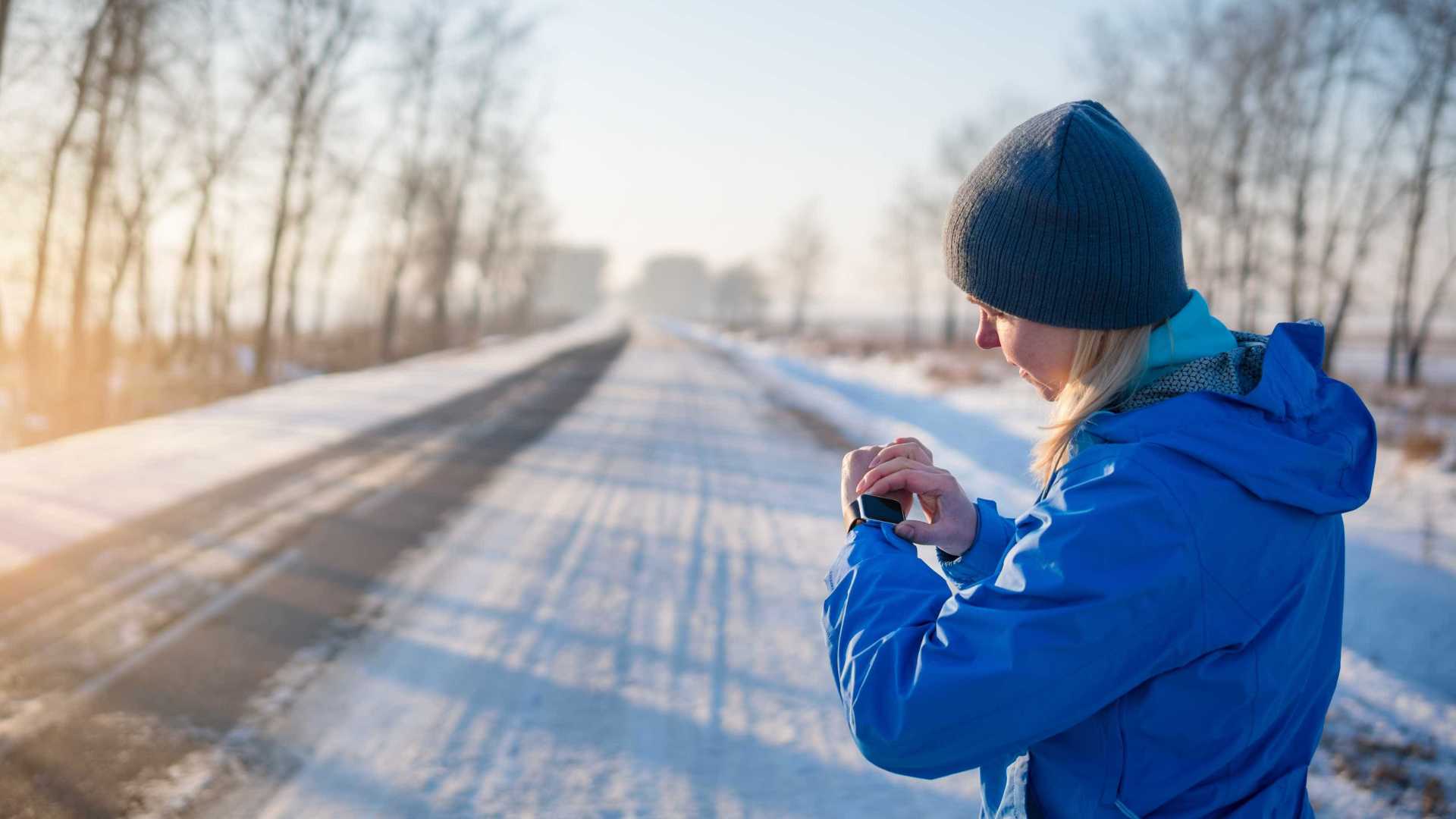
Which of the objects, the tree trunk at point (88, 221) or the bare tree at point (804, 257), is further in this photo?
the bare tree at point (804, 257)

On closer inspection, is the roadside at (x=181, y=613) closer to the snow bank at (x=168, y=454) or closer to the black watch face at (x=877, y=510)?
the snow bank at (x=168, y=454)

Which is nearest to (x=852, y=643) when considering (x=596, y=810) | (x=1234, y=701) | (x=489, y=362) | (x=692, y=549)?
(x=1234, y=701)

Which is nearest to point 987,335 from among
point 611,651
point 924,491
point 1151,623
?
point 924,491

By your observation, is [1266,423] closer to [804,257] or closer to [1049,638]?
[1049,638]

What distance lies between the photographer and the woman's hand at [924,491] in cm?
139

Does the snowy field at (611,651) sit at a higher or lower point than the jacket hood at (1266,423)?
lower

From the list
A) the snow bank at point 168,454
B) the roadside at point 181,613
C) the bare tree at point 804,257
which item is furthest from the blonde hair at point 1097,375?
the bare tree at point 804,257

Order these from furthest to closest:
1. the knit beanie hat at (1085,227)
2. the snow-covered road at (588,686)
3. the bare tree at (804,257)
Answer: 1. the bare tree at (804,257)
2. the snow-covered road at (588,686)
3. the knit beanie hat at (1085,227)

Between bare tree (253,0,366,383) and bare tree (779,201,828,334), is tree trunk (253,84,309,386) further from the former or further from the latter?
bare tree (779,201,828,334)

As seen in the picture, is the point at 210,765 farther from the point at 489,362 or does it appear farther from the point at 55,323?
the point at 55,323

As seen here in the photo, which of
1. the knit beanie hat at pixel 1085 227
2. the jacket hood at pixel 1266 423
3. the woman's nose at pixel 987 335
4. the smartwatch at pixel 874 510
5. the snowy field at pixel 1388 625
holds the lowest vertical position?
the snowy field at pixel 1388 625

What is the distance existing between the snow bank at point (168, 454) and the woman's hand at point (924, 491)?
19.2 feet

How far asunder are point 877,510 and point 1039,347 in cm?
32

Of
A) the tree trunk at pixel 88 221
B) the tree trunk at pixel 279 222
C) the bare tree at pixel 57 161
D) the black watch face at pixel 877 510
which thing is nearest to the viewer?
the black watch face at pixel 877 510
